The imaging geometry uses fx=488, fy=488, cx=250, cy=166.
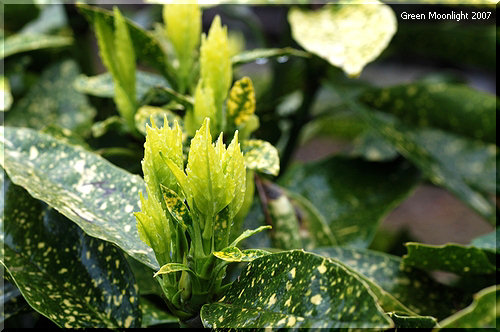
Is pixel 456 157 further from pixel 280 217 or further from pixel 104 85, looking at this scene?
A: pixel 104 85

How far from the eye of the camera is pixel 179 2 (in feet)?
2.07

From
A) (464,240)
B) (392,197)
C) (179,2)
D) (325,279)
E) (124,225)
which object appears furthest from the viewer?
(464,240)

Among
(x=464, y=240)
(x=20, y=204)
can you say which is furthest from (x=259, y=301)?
(x=464, y=240)

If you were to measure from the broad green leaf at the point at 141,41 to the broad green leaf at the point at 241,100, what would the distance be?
18 centimetres

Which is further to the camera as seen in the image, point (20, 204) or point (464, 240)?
point (464, 240)

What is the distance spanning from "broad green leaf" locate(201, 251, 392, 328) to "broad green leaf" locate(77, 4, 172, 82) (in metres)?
0.37

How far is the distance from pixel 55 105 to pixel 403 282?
0.72 metres

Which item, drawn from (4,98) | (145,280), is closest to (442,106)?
(145,280)

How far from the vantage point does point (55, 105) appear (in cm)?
96

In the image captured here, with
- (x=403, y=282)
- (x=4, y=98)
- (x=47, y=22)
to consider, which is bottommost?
(x=403, y=282)

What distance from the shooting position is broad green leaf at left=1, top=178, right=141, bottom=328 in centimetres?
49

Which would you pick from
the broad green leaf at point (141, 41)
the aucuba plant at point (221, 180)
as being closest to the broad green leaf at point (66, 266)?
the aucuba plant at point (221, 180)

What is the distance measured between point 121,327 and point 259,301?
179 mm

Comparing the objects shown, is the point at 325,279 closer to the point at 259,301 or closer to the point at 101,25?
the point at 259,301
